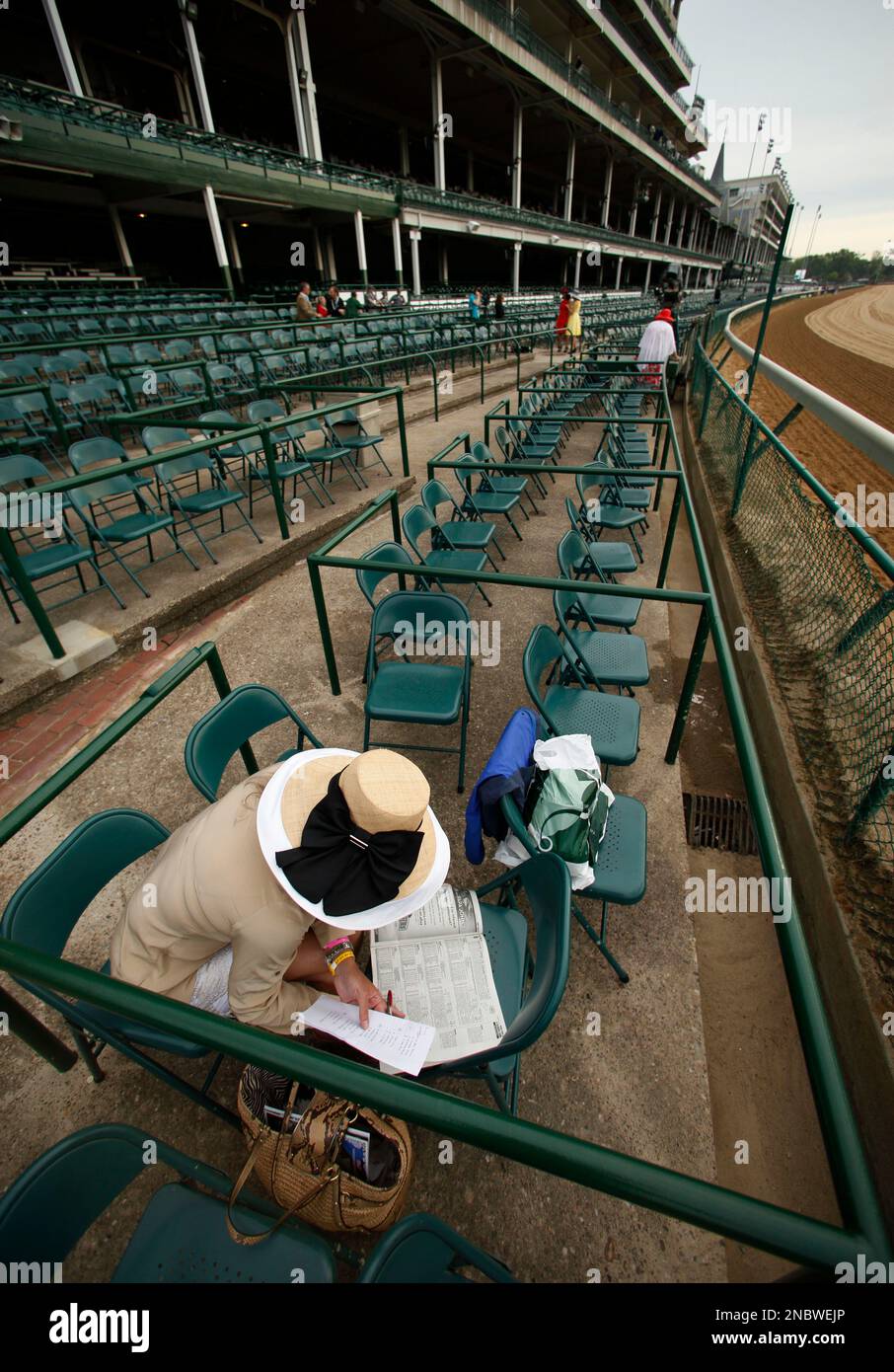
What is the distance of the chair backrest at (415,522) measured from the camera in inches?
167

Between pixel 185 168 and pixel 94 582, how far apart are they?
703 inches

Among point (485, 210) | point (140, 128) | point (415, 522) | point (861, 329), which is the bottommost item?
point (861, 329)

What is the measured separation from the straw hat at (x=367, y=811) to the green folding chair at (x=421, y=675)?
1.25 metres

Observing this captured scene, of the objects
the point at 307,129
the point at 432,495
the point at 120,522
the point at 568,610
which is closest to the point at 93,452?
the point at 120,522

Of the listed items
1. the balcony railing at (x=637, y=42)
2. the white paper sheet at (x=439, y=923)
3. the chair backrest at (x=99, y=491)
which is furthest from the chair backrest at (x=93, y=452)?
the balcony railing at (x=637, y=42)

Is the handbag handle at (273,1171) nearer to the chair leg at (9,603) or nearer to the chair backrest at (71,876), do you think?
the chair backrest at (71,876)

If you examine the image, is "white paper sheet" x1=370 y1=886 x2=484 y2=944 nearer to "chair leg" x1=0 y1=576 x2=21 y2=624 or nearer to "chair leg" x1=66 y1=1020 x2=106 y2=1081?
"chair leg" x1=66 y1=1020 x2=106 y2=1081

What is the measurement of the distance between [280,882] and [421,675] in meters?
1.92

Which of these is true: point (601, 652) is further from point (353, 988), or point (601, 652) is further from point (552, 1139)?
point (552, 1139)

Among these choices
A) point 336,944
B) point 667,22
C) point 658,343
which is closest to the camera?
point 336,944

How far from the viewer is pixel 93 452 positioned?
522cm

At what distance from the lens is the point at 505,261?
145 ft

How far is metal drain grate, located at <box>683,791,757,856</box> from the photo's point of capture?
323 centimetres

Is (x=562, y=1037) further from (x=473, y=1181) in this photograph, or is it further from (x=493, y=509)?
(x=493, y=509)
